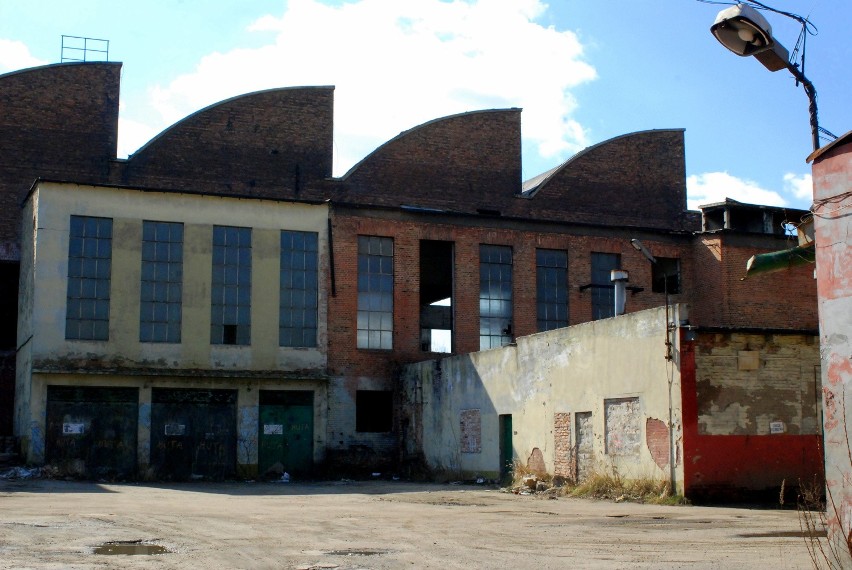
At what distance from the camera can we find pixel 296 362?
2773 cm

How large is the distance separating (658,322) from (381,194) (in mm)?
18105

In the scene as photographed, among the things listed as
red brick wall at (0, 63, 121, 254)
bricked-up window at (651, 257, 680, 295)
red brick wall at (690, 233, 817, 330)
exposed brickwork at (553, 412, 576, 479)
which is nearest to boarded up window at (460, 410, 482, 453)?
exposed brickwork at (553, 412, 576, 479)

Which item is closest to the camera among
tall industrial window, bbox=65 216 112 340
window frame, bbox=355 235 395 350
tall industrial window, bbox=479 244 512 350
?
tall industrial window, bbox=65 216 112 340

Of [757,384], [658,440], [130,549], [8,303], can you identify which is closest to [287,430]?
[8,303]

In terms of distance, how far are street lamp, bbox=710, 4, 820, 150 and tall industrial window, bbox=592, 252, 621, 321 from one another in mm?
20999

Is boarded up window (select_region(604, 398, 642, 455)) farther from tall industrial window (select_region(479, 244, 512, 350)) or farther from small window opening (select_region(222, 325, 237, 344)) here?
small window opening (select_region(222, 325, 237, 344))

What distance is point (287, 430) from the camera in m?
27.4

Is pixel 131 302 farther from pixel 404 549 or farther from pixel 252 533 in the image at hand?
pixel 404 549

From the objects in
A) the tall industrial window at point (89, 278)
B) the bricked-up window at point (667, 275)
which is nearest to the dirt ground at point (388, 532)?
the tall industrial window at point (89, 278)

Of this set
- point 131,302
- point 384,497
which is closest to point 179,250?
point 131,302

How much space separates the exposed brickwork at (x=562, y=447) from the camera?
20.7 m

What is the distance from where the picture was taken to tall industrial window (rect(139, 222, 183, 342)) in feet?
87.5

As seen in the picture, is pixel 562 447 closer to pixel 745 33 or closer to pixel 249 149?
pixel 745 33

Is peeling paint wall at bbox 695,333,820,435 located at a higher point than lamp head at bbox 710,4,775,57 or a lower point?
lower
